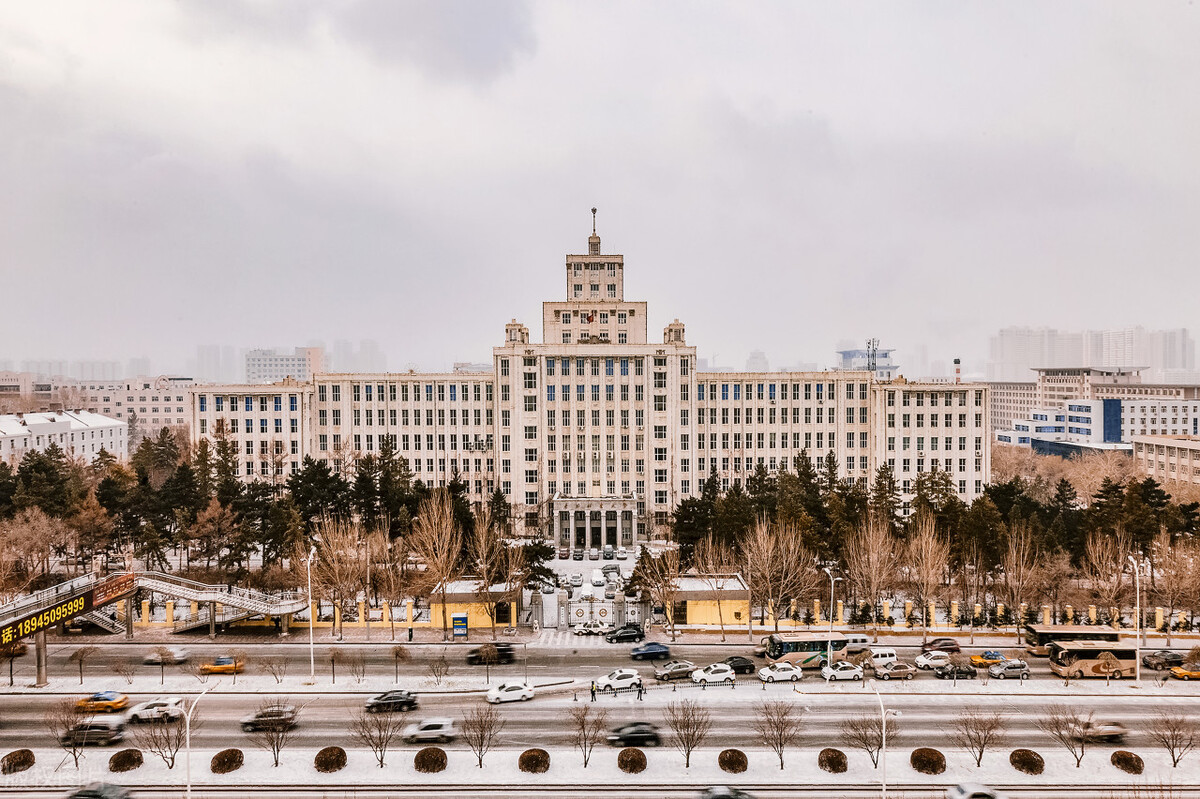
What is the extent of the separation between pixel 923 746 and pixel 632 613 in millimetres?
21764

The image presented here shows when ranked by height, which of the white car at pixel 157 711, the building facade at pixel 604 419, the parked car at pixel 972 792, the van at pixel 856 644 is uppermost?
the building facade at pixel 604 419

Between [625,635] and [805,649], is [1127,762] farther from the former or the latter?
[625,635]

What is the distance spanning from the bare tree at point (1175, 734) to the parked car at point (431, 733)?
2491 centimetres

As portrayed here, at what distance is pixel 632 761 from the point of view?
87.4 feet

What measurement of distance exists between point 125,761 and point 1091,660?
40.5 metres

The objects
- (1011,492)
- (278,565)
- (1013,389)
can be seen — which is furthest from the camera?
(1013,389)

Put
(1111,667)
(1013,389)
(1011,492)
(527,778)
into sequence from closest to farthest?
1. (527,778)
2. (1111,667)
3. (1011,492)
4. (1013,389)

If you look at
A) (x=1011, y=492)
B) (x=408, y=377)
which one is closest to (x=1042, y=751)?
(x=1011, y=492)

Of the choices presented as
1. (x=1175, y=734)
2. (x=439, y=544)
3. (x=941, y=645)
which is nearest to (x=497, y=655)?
(x=439, y=544)

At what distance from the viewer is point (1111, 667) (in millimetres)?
35562

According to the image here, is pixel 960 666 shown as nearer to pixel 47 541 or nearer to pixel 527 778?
pixel 527 778

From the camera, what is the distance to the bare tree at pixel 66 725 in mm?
26922

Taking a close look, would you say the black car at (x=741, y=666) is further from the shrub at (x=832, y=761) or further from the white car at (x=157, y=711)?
the white car at (x=157, y=711)

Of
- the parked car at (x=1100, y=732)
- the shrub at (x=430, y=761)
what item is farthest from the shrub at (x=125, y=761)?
the parked car at (x=1100, y=732)
